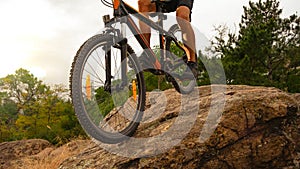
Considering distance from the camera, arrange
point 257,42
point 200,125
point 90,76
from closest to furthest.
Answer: point 90,76
point 200,125
point 257,42

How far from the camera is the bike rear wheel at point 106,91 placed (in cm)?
299

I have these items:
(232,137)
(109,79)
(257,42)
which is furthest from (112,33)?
(257,42)

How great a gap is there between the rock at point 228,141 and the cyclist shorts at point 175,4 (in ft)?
3.93

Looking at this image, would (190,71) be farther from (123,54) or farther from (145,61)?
(123,54)

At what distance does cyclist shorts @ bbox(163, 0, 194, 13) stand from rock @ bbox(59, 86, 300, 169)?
47.2 inches

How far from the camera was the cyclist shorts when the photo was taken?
4.11 m

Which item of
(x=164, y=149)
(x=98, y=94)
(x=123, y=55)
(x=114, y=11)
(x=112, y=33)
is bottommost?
(x=164, y=149)

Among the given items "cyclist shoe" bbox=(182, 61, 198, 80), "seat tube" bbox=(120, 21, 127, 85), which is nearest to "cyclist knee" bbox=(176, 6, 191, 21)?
"cyclist shoe" bbox=(182, 61, 198, 80)

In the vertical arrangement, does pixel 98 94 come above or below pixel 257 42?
below

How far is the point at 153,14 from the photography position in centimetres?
417

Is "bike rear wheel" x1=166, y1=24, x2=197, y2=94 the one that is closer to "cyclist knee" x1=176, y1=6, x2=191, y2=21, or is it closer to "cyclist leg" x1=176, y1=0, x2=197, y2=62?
"cyclist leg" x1=176, y1=0, x2=197, y2=62

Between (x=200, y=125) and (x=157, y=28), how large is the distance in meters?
1.27

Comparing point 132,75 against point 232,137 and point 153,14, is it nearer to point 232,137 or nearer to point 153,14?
point 153,14

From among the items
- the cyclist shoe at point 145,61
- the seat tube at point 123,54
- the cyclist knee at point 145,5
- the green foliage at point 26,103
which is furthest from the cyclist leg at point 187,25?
the green foliage at point 26,103
